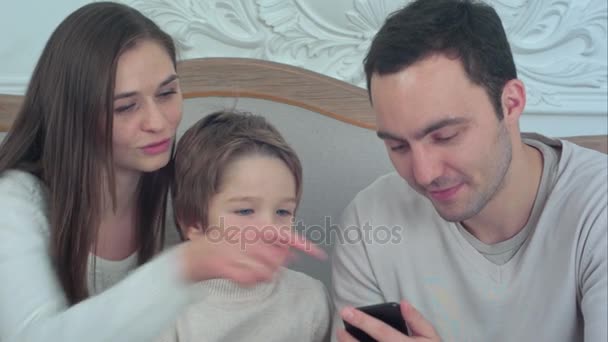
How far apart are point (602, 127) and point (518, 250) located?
0.89 meters

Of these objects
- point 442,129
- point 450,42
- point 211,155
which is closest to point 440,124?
point 442,129

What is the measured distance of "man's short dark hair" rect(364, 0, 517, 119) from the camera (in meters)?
1.01

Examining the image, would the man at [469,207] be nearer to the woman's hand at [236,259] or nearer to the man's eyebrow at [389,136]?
the man's eyebrow at [389,136]

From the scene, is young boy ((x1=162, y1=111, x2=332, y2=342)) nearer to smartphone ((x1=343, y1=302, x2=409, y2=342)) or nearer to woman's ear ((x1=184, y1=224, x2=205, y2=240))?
woman's ear ((x1=184, y1=224, x2=205, y2=240))

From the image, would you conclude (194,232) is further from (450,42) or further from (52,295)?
(450,42)

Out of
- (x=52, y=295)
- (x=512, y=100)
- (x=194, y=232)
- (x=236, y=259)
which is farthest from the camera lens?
(x=194, y=232)

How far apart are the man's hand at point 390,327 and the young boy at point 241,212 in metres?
0.20

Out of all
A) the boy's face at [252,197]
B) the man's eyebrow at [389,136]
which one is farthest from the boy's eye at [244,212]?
the man's eyebrow at [389,136]

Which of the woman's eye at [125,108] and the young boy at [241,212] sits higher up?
the woman's eye at [125,108]

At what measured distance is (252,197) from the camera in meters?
1.11

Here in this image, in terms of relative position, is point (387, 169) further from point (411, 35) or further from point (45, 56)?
point (45, 56)

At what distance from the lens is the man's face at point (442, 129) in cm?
98

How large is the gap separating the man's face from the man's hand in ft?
0.59

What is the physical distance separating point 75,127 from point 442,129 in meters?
0.58
